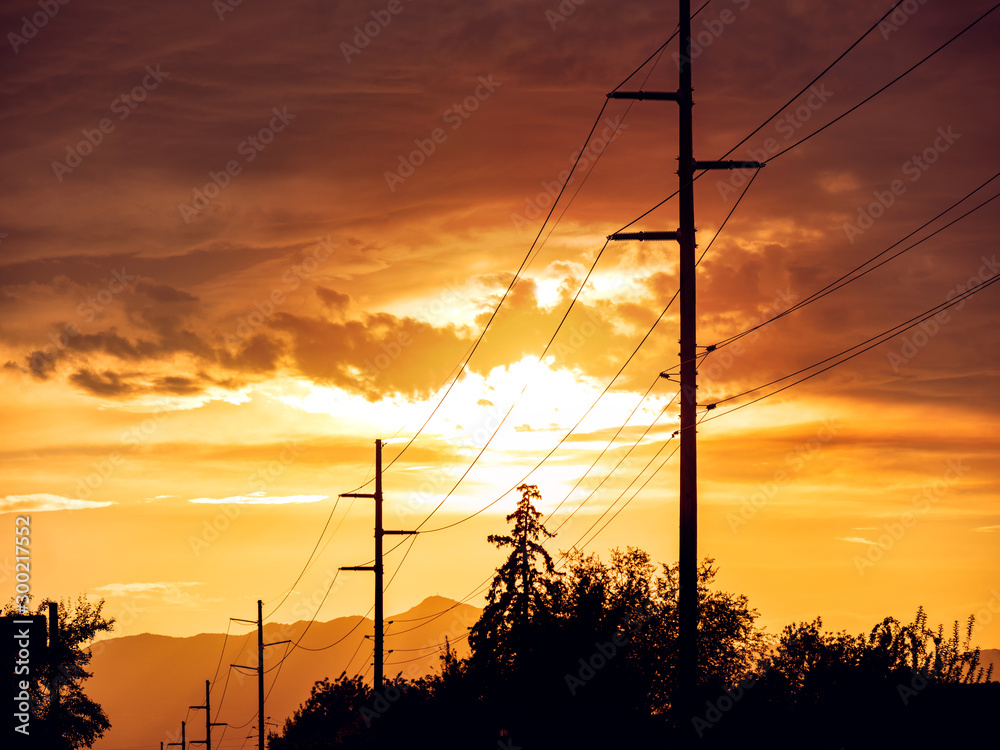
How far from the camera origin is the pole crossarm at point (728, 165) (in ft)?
62.8

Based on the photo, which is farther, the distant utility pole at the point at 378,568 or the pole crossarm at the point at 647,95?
the distant utility pole at the point at 378,568

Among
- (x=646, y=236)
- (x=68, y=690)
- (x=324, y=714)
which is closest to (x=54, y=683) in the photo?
(x=68, y=690)

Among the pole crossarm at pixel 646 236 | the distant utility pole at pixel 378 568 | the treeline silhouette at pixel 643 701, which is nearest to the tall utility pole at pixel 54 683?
the treeline silhouette at pixel 643 701

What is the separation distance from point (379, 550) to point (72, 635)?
181 ft

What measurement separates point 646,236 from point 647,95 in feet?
9.45

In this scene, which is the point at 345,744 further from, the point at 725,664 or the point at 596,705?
the point at 725,664

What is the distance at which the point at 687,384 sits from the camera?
18.0 meters

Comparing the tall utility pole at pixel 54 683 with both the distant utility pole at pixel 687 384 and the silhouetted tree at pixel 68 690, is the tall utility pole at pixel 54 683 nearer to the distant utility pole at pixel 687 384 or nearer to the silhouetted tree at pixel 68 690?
the silhouetted tree at pixel 68 690

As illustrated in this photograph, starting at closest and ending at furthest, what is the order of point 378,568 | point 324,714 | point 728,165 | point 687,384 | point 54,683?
point 687,384
point 728,165
point 378,568
point 324,714
point 54,683

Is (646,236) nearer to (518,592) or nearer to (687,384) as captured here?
(687,384)

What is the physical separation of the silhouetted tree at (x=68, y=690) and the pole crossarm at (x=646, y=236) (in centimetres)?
6892

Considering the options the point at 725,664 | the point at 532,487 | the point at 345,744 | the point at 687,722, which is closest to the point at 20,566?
the point at 345,744

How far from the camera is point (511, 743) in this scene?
38.0 meters

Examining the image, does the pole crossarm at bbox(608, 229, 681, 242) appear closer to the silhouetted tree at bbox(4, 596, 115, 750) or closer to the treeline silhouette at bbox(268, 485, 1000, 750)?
the treeline silhouette at bbox(268, 485, 1000, 750)
